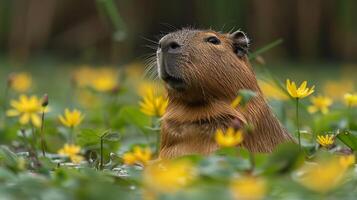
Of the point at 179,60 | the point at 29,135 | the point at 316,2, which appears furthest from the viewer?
the point at 316,2

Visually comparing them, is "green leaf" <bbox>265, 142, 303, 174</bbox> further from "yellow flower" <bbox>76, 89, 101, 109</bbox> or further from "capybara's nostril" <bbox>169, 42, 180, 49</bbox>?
"yellow flower" <bbox>76, 89, 101, 109</bbox>

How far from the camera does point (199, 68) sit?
13.8 feet

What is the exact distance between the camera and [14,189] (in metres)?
2.82

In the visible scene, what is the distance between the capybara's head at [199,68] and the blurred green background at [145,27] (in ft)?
19.7

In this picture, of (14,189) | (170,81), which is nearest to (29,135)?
(170,81)

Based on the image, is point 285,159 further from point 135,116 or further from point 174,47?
point 135,116

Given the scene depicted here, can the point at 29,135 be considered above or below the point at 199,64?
below

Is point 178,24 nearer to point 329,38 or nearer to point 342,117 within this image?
point 329,38

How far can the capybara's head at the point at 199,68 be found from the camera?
4180mm

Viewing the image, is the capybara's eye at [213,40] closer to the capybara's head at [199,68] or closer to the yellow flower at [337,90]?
the capybara's head at [199,68]

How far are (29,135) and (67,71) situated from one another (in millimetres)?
6116

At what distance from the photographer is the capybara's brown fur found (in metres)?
4.11

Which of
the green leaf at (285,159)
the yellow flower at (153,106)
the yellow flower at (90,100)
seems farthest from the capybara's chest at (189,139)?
the yellow flower at (90,100)

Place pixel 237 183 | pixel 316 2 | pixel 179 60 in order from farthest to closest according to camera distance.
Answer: pixel 316 2, pixel 179 60, pixel 237 183
